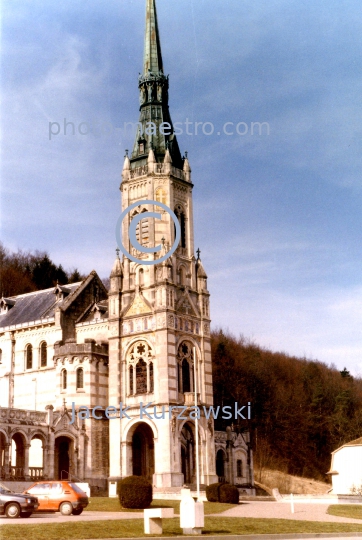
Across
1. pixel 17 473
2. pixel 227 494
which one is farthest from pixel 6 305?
pixel 227 494

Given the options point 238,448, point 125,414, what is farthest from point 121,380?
point 238,448

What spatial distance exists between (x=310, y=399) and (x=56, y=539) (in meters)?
92.4

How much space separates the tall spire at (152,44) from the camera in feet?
230

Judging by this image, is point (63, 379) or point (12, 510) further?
point (63, 379)

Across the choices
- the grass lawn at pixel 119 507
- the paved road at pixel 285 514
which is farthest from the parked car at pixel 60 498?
the paved road at pixel 285 514

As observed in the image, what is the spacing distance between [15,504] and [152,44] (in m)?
51.3

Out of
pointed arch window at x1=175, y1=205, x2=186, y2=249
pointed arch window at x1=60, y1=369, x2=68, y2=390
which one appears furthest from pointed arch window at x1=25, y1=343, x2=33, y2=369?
pointed arch window at x1=175, y1=205, x2=186, y2=249

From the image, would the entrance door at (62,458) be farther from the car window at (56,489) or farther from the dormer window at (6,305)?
the car window at (56,489)

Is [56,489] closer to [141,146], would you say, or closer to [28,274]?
[141,146]

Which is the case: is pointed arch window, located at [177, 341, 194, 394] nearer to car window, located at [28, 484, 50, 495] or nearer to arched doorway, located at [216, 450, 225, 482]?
arched doorway, located at [216, 450, 225, 482]

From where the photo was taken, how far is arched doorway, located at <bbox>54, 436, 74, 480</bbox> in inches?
2351

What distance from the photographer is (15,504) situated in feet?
97.0

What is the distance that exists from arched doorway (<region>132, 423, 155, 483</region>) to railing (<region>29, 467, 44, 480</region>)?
28.2 ft

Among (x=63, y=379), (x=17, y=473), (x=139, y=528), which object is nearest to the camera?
(x=139, y=528)
